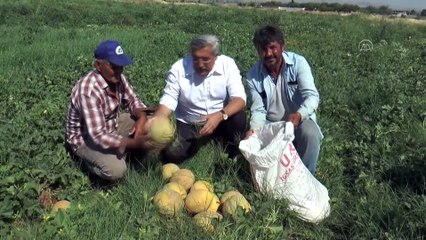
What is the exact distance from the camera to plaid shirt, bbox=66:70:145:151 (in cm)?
397

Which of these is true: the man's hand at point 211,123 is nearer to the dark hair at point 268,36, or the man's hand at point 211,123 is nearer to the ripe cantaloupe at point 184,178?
the ripe cantaloupe at point 184,178

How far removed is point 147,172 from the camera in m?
4.04

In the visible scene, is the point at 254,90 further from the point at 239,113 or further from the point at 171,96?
the point at 171,96

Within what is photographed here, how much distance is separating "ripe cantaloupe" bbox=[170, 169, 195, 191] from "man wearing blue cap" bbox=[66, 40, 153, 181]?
0.35 metres

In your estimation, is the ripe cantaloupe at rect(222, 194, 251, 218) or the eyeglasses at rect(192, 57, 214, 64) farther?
the eyeglasses at rect(192, 57, 214, 64)

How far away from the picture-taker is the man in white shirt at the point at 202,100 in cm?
442

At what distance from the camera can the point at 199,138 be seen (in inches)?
184

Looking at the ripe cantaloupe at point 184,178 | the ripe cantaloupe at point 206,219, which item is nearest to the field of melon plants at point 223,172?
the ripe cantaloupe at point 206,219

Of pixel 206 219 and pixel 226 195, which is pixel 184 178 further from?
pixel 206 219

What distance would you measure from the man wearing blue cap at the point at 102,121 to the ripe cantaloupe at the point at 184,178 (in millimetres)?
348

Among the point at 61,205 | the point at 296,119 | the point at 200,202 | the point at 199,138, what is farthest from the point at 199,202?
the point at 199,138

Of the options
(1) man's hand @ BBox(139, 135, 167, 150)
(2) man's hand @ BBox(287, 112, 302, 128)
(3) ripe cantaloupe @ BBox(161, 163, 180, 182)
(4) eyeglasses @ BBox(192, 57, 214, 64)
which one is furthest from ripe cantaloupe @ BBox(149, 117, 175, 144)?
(2) man's hand @ BBox(287, 112, 302, 128)

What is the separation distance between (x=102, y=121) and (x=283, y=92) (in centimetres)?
158

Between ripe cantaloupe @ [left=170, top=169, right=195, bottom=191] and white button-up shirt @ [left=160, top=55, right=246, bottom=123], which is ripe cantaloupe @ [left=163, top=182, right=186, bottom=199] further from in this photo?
white button-up shirt @ [left=160, top=55, right=246, bottom=123]
